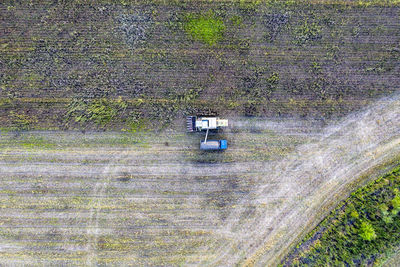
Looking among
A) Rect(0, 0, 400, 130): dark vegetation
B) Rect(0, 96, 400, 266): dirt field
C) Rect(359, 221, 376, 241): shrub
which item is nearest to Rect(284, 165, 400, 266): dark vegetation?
Rect(359, 221, 376, 241): shrub

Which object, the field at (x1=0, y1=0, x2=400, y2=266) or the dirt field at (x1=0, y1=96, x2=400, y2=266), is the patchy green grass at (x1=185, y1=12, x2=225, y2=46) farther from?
the dirt field at (x1=0, y1=96, x2=400, y2=266)

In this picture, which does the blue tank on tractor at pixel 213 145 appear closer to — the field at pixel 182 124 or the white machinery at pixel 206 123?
the field at pixel 182 124

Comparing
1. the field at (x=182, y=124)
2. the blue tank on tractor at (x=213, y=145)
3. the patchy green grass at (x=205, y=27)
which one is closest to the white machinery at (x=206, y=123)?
the field at (x=182, y=124)

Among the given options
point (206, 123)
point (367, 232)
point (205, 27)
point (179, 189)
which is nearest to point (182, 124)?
point (206, 123)

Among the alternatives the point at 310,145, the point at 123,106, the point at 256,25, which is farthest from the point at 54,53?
the point at 310,145

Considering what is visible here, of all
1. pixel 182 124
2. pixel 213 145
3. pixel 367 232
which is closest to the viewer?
pixel 367 232

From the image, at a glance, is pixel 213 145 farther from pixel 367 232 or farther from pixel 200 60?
pixel 367 232
